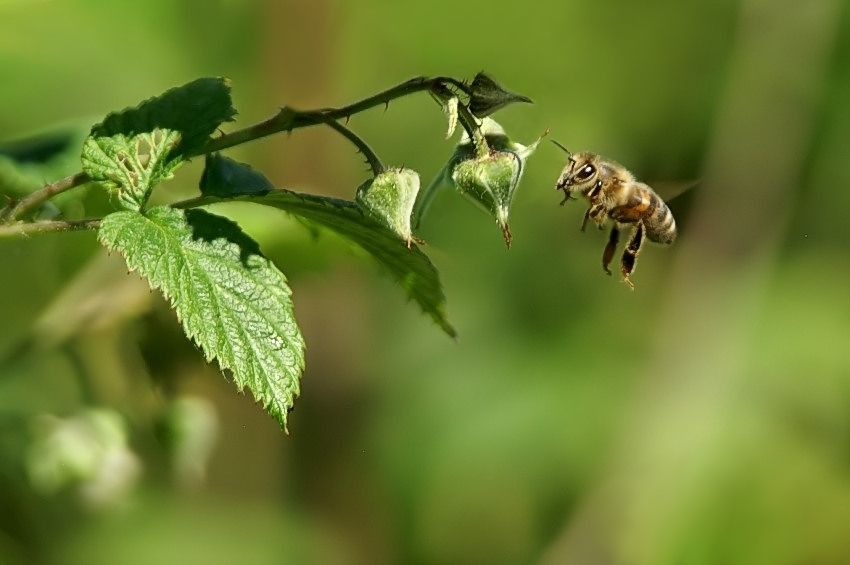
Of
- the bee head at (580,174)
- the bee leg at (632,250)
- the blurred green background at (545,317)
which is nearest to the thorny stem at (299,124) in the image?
the bee head at (580,174)

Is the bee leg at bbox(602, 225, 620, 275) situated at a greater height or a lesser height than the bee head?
lesser

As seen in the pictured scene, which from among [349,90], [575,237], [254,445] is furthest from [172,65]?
[575,237]

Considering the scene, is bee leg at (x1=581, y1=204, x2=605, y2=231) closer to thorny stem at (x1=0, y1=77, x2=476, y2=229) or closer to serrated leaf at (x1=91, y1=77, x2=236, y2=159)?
thorny stem at (x1=0, y1=77, x2=476, y2=229)

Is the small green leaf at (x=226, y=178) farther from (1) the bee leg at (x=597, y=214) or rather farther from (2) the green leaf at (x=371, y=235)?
(1) the bee leg at (x=597, y=214)

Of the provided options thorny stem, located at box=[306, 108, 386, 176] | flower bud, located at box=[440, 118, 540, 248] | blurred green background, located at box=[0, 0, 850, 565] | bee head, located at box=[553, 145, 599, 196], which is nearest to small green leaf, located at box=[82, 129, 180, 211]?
thorny stem, located at box=[306, 108, 386, 176]

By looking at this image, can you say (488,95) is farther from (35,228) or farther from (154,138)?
(35,228)
